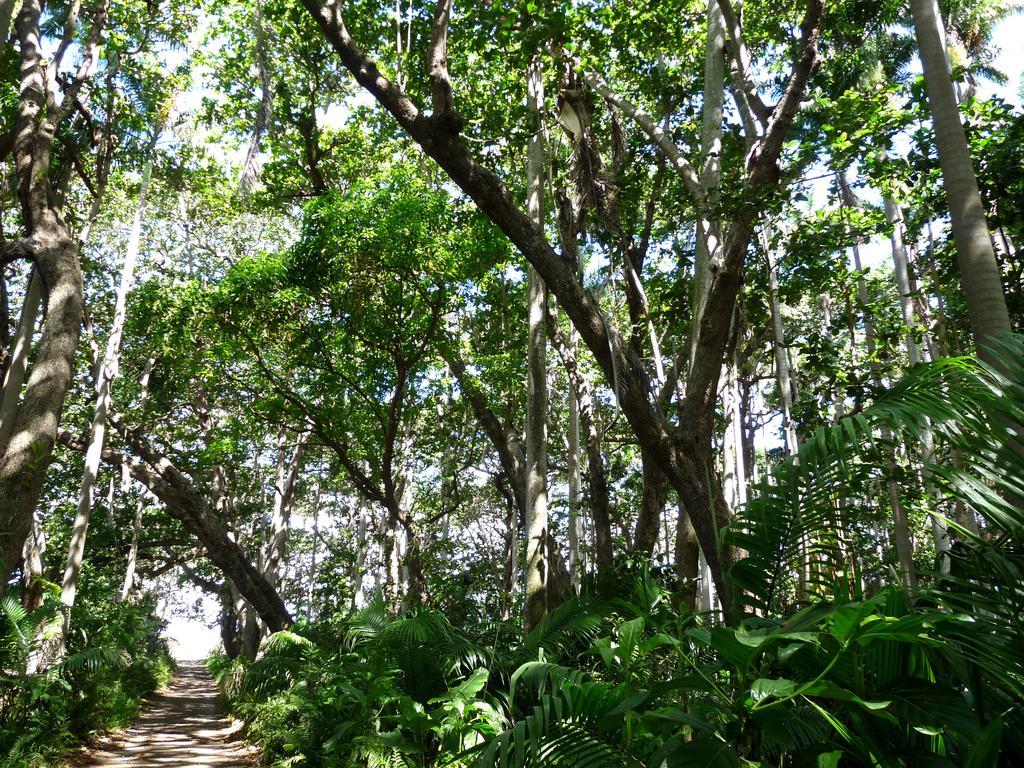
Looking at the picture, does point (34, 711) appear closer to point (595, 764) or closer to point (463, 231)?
point (595, 764)

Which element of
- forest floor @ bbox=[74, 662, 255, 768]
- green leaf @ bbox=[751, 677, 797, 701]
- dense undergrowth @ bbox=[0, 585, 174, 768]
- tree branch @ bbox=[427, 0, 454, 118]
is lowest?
forest floor @ bbox=[74, 662, 255, 768]

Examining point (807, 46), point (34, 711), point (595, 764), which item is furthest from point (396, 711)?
point (807, 46)

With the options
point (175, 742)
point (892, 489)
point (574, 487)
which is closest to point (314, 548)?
point (175, 742)

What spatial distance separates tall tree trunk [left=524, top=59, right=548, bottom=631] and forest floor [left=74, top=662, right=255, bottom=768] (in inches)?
152

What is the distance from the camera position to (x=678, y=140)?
386 inches

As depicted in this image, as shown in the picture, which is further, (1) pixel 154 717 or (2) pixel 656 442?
(1) pixel 154 717

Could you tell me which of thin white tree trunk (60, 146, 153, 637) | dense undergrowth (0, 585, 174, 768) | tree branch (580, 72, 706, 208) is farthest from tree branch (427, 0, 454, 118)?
thin white tree trunk (60, 146, 153, 637)

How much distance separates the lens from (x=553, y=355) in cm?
1684

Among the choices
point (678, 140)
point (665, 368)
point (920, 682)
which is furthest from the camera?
point (665, 368)

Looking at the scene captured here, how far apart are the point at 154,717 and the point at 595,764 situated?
41.1 ft

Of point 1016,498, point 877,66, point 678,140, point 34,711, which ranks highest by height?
point 877,66

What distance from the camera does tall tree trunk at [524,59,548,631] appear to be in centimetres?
645

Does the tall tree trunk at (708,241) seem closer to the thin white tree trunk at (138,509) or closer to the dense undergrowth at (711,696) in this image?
the dense undergrowth at (711,696)

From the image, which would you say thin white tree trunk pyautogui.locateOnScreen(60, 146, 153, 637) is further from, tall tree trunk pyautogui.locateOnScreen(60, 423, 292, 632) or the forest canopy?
tall tree trunk pyautogui.locateOnScreen(60, 423, 292, 632)
